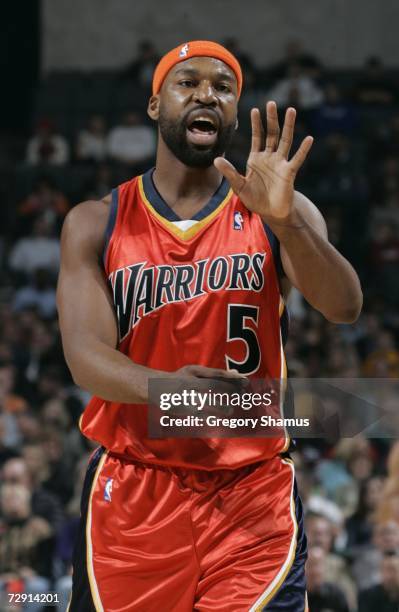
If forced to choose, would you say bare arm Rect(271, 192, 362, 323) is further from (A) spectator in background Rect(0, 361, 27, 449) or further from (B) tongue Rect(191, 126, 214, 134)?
(A) spectator in background Rect(0, 361, 27, 449)

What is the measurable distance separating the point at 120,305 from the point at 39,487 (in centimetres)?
425

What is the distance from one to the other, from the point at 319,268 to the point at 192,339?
507mm

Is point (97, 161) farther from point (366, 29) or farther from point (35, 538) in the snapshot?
point (35, 538)

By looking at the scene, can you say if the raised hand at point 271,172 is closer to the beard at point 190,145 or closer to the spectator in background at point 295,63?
the beard at point 190,145

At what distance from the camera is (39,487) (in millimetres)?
7527

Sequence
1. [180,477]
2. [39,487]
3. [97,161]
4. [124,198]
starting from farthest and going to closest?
1. [97,161]
2. [39,487]
3. [124,198]
4. [180,477]

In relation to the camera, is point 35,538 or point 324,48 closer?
point 35,538

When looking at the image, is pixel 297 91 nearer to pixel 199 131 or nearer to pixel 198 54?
pixel 198 54

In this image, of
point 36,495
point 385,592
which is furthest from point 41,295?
point 385,592

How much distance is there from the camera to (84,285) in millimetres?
3527

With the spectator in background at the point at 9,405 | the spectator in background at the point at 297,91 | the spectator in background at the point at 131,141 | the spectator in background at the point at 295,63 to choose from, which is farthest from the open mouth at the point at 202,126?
the spectator in background at the point at 295,63

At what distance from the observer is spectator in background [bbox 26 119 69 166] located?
12438 millimetres

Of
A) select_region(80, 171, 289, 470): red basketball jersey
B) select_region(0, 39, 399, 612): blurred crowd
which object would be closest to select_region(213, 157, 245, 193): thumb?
select_region(80, 171, 289, 470): red basketball jersey

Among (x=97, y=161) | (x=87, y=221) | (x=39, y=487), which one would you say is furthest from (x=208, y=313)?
(x=97, y=161)
